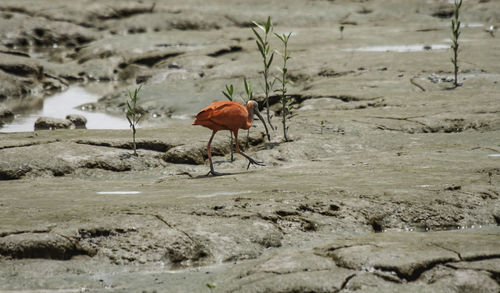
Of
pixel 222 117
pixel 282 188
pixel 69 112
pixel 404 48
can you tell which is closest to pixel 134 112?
pixel 222 117

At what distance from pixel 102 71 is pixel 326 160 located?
31.6ft

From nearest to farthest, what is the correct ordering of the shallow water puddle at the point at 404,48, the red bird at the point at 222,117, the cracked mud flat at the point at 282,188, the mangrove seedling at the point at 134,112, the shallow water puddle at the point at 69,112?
the cracked mud flat at the point at 282,188
the red bird at the point at 222,117
the mangrove seedling at the point at 134,112
the shallow water puddle at the point at 69,112
the shallow water puddle at the point at 404,48

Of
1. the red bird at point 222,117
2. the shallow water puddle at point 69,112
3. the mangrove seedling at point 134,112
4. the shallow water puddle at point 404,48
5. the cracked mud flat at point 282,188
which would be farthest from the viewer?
the shallow water puddle at point 404,48

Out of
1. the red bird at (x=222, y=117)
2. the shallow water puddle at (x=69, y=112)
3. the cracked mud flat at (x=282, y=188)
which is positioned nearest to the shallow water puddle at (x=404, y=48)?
the cracked mud flat at (x=282, y=188)

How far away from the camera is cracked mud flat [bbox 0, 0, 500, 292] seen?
405cm

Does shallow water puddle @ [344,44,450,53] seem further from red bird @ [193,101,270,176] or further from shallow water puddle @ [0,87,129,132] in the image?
red bird @ [193,101,270,176]

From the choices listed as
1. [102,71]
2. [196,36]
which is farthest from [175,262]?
[196,36]

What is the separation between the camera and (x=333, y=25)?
19266mm

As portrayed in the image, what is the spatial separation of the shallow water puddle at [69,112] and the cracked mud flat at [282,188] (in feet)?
1.01

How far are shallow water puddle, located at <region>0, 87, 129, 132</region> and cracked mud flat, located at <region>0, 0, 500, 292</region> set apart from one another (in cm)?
31

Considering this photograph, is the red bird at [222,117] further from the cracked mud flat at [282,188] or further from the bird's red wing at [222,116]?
the cracked mud flat at [282,188]

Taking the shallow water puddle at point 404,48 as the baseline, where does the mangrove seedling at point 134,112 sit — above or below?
below

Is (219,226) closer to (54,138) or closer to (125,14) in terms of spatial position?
(54,138)

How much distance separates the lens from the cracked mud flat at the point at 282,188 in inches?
159
